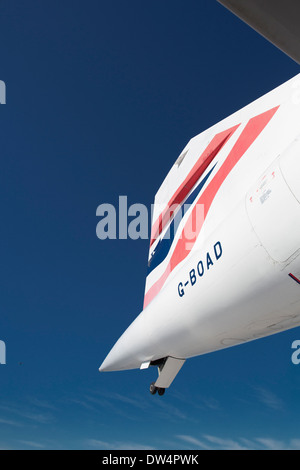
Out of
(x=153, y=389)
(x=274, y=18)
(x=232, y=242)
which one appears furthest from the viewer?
A: (x=153, y=389)

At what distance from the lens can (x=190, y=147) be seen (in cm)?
594

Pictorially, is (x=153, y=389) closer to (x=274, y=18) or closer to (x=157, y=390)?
(x=157, y=390)

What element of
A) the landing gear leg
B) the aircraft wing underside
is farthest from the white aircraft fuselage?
the aircraft wing underside

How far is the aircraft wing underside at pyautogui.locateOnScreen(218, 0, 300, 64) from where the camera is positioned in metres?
1.13

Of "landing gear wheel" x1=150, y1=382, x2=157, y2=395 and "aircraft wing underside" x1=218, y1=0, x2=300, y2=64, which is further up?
"aircraft wing underside" x1=218, y1=0, x2=300, y2=64

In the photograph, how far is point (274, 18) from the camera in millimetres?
1165

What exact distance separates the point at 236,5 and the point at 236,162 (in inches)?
115

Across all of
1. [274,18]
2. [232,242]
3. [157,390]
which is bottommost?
[157,390]

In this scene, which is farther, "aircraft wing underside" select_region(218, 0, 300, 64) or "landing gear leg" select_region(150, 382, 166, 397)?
"landing gear leg" select_region(150, 382, 166, 397)

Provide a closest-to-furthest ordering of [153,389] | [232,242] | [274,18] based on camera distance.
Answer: [274,18] → [232,242] → [153,389]

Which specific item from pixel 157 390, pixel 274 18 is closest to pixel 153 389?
pixel 157 390

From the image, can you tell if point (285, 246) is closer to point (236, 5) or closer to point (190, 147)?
point (236, 5)

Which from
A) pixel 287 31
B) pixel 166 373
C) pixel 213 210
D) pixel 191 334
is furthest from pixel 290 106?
pixel 166 373

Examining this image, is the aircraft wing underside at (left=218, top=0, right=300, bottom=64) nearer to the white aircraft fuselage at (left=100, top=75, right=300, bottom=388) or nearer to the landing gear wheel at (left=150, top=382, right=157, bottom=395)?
the white aircraft fuselage at (left=100, top=75, right=300, bottom=388)
